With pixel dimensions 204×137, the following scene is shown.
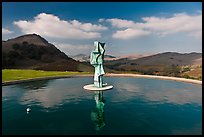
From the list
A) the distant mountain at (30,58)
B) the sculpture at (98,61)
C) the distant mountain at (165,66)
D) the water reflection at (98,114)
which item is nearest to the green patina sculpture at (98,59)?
the sculpture at (98,61)

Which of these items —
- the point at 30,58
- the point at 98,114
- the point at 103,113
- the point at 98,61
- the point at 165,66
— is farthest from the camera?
the point at 30,58

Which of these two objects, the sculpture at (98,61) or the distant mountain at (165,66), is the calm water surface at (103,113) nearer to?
the sculpture at (98,61)

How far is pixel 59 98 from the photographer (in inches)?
817

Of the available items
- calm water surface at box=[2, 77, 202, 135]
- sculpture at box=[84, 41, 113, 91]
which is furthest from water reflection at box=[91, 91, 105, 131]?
sculpture at box=[84, 41, 113, 91]

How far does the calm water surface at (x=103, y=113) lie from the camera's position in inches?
493

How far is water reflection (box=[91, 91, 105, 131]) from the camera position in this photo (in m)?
13.2

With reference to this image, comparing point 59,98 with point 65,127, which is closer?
point 65,127

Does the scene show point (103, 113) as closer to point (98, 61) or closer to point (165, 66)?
point (98, 61)

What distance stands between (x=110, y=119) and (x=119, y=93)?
892 centimetres

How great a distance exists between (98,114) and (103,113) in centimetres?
45

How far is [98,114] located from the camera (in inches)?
612

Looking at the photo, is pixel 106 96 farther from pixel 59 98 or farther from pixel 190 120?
pixel 190 120

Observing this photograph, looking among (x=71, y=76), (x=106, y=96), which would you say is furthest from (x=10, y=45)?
(x=106, y=96)

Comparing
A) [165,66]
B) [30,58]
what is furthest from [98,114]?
[30,58]
